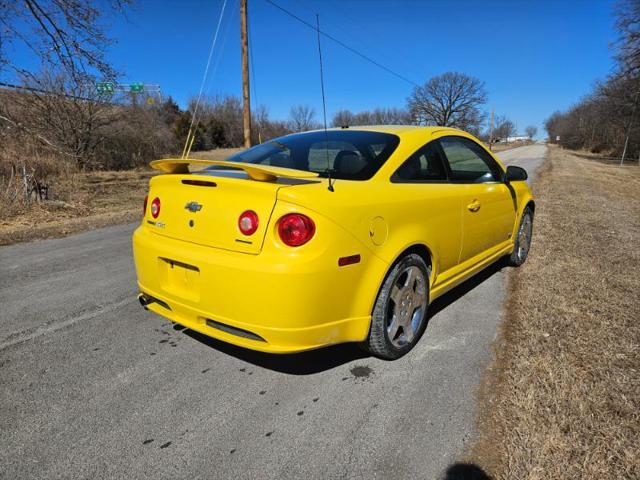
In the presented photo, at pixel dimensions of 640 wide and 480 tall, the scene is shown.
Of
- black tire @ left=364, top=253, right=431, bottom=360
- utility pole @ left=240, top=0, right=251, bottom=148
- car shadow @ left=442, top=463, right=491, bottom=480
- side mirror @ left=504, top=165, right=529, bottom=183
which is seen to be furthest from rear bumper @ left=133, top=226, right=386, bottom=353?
utility pole @ left=240, top=0, right=251, bottom=148

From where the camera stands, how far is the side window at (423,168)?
9.80ft

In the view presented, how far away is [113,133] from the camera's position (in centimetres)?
1956

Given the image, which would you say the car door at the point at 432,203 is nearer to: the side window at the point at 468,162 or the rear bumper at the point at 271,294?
the side window at the point at 468,162

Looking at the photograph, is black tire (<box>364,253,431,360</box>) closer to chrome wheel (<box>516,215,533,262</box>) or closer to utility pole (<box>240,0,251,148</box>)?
chrome wheel (<box>516,215,533,262</box>)

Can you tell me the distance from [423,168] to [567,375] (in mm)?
1710

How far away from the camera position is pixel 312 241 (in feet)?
7.53

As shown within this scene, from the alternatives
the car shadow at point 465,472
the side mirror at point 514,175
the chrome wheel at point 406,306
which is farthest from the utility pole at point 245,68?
the car shadow at point 465,472

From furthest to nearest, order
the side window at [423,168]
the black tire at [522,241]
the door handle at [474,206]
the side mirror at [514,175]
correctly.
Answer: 1. the black tire at [522,241]
2. the side mirror at [514,175]
3. the door handle at [474,206]
4. the side window at [423,168]

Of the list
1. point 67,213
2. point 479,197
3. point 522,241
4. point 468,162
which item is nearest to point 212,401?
point 479,197

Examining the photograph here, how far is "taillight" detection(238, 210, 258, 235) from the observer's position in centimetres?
236

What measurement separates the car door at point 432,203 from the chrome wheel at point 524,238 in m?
1.96

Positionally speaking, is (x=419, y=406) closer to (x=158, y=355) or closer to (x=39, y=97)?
(x=158, y=355)

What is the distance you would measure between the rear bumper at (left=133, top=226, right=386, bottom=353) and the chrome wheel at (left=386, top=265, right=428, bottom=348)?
31 cm

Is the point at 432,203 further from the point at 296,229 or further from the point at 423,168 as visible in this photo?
the point at 296,229
